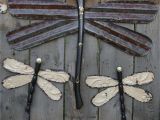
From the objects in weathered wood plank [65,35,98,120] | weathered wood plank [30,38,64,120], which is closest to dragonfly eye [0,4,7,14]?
weathered wood plank [30,38,64,120]

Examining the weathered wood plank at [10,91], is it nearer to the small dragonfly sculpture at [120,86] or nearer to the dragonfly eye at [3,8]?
the dragonfly eye at [3,8]

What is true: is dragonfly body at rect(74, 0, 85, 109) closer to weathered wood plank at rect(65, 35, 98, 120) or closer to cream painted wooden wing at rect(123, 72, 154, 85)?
weathered wood plank at rect(65, 35, 98, 120)

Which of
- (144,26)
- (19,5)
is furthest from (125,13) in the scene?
(19,5)

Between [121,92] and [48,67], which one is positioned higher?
[48,67]

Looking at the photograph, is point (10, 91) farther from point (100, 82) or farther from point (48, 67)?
point (100, 82)

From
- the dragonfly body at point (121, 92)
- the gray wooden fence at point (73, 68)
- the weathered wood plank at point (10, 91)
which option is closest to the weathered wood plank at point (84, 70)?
the gray wooden fence at point (73, 68)

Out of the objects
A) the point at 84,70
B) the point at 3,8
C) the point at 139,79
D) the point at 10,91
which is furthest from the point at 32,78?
the point at 139,79

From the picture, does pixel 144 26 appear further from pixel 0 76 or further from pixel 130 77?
pixel 0 76

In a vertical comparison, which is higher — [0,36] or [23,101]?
[0,36]
